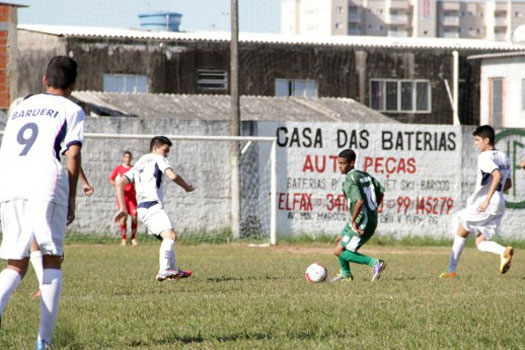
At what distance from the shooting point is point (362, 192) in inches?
480

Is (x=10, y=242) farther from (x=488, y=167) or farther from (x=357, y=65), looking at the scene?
(x=357, y=65)

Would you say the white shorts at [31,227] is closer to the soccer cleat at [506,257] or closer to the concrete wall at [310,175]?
the soccer cleat at [506,257]

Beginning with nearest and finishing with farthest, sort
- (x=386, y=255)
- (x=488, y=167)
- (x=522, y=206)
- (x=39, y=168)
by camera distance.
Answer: (x=39, y=168) < (x=488, y=167) < (x=386, y=255) < (x=522, y=206)

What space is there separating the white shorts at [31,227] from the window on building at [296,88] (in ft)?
105

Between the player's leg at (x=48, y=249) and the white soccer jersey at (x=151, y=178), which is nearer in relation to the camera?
the player's leg at (x=48, y=249)

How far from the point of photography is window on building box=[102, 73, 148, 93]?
3600 centimetres

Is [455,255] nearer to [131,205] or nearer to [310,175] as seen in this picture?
[131,205]

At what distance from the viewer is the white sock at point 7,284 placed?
6.57m

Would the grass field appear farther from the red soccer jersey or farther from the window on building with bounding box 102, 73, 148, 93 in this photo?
the window on building with bounding box 102, 73, 148, 93

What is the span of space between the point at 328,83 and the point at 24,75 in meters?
10.8

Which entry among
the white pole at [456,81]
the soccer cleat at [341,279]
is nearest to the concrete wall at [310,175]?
the soccer cleat at [341,279]

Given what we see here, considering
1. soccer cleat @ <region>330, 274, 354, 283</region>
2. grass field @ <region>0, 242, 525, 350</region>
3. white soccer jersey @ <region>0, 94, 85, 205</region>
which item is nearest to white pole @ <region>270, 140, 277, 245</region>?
grass field @ <region>0, 242, 525, 350</region>

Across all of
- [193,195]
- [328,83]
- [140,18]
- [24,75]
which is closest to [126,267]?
[193,195]

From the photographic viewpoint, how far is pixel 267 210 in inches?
882
